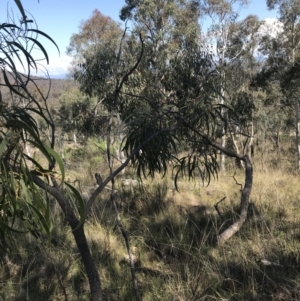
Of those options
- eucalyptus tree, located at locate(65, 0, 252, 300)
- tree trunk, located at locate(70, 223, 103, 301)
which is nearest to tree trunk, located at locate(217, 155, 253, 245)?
eucalyptus tree, located at locate(65, 0, 252, 300)

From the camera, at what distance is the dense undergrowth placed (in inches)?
102

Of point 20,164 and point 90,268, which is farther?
point 90,268

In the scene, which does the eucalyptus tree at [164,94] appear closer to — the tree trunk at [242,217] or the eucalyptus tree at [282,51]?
the tree trunk at [242,217]

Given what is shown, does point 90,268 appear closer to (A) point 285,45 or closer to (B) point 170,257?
(B) point 170,257

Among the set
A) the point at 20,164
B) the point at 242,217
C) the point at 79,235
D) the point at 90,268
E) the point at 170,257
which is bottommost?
the point at 170,257

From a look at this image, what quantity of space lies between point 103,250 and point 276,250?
1710mm

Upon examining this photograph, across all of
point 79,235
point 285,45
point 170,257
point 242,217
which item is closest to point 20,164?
point 79,235

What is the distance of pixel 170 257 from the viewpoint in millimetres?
3258

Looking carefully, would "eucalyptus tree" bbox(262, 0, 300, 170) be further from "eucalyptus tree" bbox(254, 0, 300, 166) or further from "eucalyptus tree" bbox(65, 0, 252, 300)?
"eucalyptus tree" bbox(65, 0, 252, 300)

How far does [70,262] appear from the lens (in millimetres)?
3186

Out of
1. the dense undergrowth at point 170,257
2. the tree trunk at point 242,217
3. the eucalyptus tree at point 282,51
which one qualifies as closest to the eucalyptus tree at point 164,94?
the tree trunk at point 242,217

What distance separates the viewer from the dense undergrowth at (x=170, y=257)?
2594 millimetres

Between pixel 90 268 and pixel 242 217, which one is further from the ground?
pixel 90 268

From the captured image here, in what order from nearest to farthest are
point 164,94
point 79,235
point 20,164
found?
point 20,164, point 79,235, point 164,94
